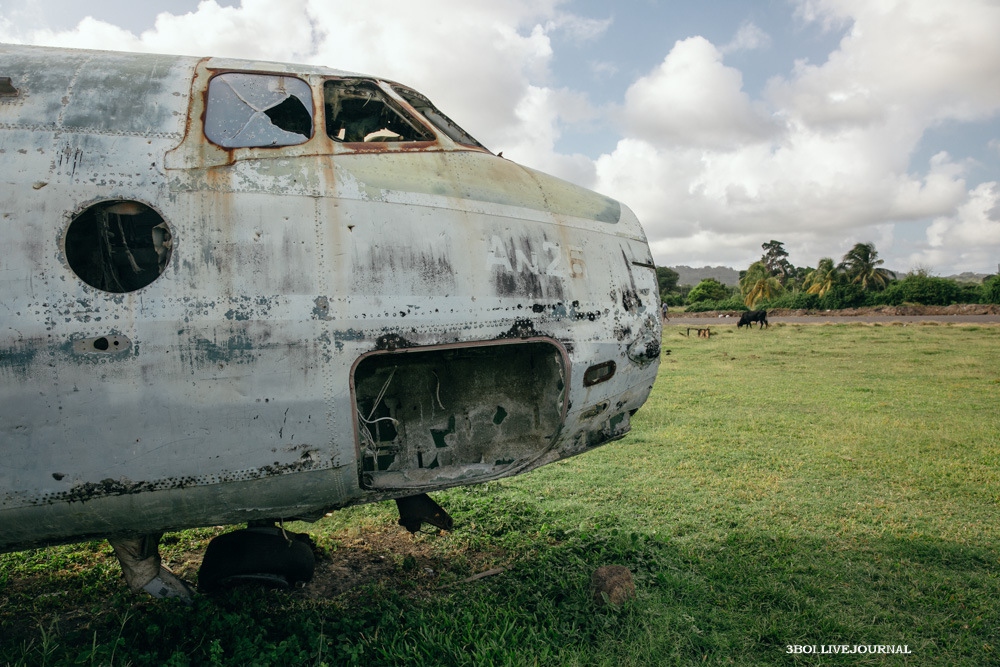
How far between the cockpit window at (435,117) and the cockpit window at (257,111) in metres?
0.72

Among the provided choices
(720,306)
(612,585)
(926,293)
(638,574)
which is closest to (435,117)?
(612,585)

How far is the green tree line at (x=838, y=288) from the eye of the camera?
4269cm

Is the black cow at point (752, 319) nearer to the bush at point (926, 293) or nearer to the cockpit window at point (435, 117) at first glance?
the bush at point (926, 293)

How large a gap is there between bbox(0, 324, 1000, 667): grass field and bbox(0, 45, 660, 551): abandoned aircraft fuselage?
1057mm

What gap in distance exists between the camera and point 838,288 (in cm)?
4847

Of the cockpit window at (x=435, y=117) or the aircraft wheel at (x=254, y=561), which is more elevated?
the cockpit window at (x=435, y=117)

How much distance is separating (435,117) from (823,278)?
6364 centimetres

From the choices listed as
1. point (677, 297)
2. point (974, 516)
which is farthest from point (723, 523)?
point (677, 297)

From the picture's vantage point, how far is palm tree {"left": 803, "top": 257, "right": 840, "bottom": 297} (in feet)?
189

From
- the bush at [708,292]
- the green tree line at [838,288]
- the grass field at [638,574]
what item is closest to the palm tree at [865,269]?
the green tree line at [838,288]

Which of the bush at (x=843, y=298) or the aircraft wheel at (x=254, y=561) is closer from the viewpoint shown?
the aircraft wheel at (x=254, y=561)

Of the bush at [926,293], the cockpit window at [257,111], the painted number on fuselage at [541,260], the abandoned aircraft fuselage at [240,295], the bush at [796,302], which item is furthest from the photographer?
the bush at [796,302]

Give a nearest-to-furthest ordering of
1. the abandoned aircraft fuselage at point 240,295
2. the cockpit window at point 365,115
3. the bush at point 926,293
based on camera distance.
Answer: the abandoned aircraft fuselage at point 240,295
the cockpit window at point 365,115
the bush at point 926,293

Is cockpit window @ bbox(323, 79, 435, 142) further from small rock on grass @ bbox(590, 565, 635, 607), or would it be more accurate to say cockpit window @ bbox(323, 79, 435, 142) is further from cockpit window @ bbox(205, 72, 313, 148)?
small rock on grass @ bbox(590, 565, 635, 607)
